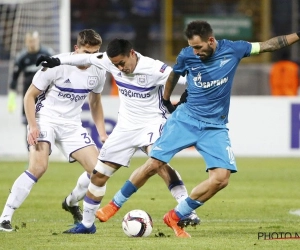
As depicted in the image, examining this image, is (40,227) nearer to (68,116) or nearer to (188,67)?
(68,116)

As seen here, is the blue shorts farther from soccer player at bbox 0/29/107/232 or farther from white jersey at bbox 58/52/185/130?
soccer player at bbox 0/29/107/232

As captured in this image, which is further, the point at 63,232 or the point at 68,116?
the point at 68,116

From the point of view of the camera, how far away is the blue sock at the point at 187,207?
805cm

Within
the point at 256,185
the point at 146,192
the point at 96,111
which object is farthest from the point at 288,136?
the point at 96,111

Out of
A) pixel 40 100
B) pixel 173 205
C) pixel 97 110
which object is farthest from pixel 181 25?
pixel 40 100

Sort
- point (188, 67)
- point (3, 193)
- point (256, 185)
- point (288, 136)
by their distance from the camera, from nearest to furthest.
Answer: point (188, 67) → point (3, 193) → point (256, 185) → point (288, 136)

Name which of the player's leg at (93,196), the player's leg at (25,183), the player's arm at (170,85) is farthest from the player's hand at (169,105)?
the player's leg at (25,183)

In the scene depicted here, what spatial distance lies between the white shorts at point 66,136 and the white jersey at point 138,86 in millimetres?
471

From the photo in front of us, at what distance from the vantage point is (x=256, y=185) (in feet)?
43.9

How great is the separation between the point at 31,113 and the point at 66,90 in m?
0.52

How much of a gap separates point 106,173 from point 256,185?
5155 millimetres

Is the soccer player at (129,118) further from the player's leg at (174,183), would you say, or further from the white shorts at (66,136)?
the white shorts at (66,136)

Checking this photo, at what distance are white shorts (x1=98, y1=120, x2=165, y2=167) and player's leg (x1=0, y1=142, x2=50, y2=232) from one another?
58 cm

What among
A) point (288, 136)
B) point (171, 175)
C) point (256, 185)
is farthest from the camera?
point (288, 136)
